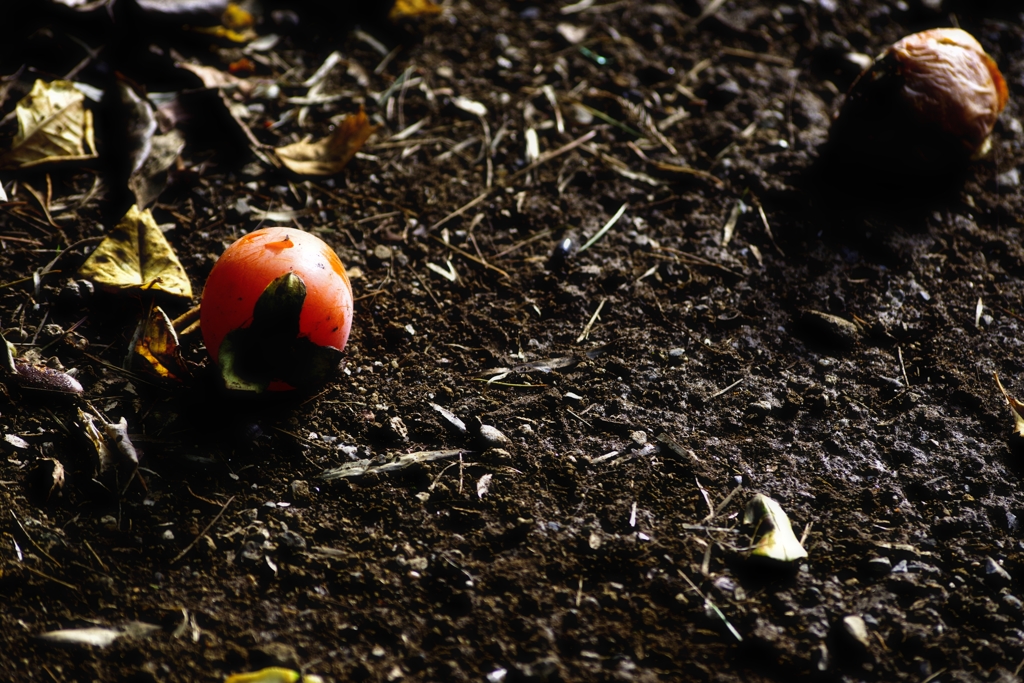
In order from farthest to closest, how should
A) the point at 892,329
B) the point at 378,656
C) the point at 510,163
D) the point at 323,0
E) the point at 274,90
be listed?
the point at 323,0, the point at 274,90, the point at 510,163, the point at 892,329, the point at 378,656

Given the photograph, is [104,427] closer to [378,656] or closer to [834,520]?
[378,656]

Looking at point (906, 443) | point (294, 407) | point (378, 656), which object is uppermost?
point (906, 443)

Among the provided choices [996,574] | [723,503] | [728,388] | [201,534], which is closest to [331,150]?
[201,534]

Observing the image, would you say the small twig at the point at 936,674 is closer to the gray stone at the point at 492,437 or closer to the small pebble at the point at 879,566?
the small pebble at the point at 879,566

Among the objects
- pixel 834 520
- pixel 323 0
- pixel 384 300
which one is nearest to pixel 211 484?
pixel 384 300

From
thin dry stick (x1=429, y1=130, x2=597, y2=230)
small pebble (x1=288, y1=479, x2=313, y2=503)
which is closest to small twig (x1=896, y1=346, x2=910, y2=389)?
thin dry stick (x1=429, y1=130, x2=597, y2=230)
